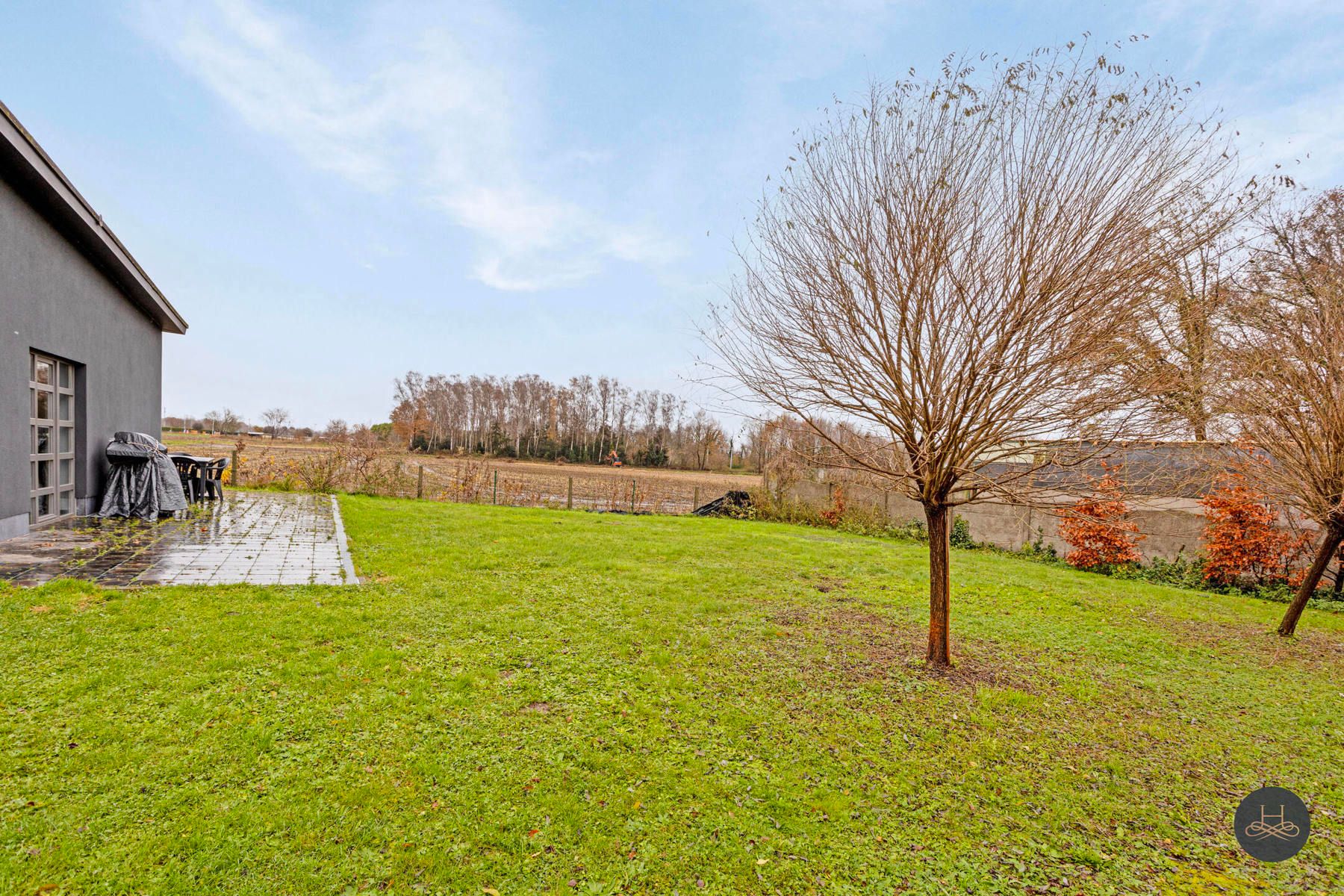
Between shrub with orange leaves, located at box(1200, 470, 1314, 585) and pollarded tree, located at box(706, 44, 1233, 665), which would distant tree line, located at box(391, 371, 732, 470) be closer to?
shrub with orange leaves, located at box(1200, 470, 1314, 585)

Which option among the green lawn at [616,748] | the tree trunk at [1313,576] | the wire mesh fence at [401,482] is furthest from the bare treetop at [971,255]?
the wire mesh fence at [401,482]

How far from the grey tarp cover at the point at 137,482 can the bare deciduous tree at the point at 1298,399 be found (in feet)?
43.6

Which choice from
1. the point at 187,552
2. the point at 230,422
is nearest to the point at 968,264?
the point at 187,552

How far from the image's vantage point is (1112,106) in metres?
3.53

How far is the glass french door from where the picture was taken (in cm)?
718

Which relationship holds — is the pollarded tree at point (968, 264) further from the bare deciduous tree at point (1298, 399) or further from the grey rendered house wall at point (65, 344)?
the grey rendered house wall at point (65, 344)

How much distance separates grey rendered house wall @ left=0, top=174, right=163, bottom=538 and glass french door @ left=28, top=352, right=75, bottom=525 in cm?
11

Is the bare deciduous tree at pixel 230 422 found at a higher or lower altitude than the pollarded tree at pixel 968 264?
higher

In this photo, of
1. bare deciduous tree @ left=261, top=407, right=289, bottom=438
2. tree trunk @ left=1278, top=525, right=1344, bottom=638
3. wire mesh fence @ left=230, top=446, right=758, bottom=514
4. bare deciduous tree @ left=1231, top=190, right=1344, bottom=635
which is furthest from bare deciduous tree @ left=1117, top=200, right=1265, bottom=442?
bare deciduous tree @ left=261, top=407, right=289, bottom=438

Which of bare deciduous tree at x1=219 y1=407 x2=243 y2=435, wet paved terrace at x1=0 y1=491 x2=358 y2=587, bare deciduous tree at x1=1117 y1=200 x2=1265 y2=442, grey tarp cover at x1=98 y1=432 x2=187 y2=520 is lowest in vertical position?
wet paved terrace at x1=0 y1=491 x2=358 y2=587

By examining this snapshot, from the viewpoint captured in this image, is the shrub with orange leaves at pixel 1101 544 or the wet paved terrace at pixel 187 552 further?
the shrub with orange leaves at pixel 1101 544

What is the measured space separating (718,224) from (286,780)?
14.7ft

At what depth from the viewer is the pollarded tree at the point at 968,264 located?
353 centimetres

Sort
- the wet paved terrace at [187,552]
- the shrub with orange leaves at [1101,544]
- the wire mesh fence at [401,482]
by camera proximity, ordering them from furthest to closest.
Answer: the wire mesh fence at [401,482] → the shrub with orange leaves at [1101,544] → the wet paved terrace at [187,552]
